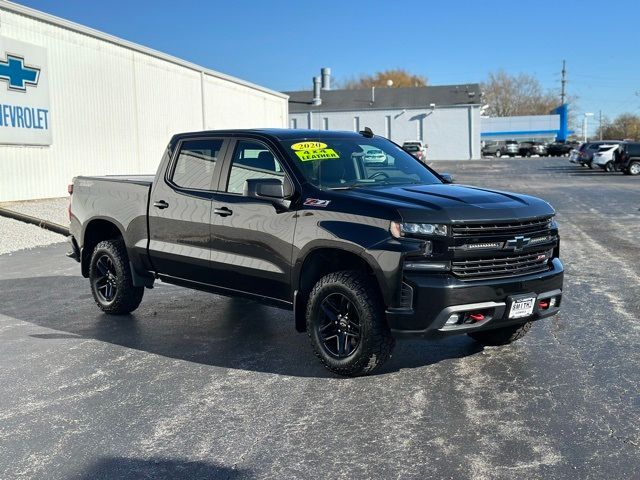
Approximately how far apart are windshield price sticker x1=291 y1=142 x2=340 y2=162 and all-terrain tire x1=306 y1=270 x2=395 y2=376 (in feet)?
3.75

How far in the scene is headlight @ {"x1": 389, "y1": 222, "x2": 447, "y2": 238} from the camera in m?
4.72

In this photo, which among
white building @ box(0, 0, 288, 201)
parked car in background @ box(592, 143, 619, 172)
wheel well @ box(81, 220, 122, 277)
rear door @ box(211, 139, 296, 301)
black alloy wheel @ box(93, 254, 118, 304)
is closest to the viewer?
rear door @ box(211, 139, 296, 301)

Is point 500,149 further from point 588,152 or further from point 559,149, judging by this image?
point 588,152

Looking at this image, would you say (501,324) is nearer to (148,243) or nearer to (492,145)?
(148,243)

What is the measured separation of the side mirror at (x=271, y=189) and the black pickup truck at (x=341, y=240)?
11 mm

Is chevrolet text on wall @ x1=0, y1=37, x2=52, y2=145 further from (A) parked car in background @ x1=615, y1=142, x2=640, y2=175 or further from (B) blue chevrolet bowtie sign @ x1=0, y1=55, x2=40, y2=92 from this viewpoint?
(A) parked car in background @ x1=615, y1=142, x2=640, y2=175

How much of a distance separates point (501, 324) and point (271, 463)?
2.06 m

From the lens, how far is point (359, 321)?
5.02 m

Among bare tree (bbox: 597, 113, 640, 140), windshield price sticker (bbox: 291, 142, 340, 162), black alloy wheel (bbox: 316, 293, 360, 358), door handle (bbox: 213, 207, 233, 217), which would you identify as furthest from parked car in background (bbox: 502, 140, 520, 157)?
black alloy wheel (bbox: 316, 293, 360, 358)

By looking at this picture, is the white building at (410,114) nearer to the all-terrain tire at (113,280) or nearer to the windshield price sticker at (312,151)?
the all-terrain tire at (113,280)

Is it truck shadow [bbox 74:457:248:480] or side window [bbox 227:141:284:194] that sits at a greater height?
side window [bbox 227:141:284:194]

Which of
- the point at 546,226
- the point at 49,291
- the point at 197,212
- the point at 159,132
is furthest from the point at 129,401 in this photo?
the point at 159,132

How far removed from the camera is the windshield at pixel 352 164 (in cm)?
570

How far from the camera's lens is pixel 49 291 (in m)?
8.88
